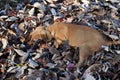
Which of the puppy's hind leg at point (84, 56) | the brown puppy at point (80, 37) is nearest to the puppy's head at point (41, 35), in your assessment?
the brown puppy at point (80, 37)

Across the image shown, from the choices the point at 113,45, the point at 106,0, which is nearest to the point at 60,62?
the point at 113,45

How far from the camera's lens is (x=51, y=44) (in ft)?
16.3

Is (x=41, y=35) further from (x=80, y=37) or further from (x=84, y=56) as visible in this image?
(x=84, y=56)

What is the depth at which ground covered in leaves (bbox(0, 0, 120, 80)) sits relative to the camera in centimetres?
456

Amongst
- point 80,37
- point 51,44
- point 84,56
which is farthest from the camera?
point 51,44

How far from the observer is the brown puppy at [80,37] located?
4.68m

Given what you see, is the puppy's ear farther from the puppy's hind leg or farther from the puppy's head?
the puppy's hind leg

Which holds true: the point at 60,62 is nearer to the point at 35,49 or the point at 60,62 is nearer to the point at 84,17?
the point at 35,49

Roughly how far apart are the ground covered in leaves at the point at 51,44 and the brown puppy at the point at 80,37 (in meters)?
0.07

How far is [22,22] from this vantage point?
5.39 metres

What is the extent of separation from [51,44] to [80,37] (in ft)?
1.13

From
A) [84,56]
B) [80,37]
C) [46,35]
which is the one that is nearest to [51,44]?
[46,35]

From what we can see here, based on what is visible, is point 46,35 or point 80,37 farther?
point 46,35

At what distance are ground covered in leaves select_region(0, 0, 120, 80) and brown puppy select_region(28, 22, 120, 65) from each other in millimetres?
67
